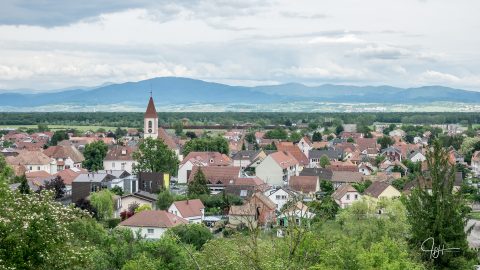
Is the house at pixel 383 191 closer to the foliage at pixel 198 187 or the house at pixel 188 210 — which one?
the foliage at pixel 198 187

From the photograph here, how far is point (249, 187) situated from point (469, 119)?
509 feet

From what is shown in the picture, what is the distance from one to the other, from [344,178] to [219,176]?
1176cm

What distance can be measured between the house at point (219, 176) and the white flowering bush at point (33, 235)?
39.4 m

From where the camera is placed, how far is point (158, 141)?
199ft

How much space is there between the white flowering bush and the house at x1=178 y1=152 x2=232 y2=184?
156 ft

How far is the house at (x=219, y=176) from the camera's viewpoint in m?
55.6

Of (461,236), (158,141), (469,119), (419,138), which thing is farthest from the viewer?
(469,119)

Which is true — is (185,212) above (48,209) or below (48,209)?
below

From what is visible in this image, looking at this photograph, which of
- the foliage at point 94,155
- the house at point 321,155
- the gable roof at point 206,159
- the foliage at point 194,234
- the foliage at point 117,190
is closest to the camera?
the foliage at point 194,234

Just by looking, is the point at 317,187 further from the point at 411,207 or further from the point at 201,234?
the point at 411,207

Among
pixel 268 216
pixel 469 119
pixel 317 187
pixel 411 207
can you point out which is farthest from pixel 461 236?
pixel 469 119

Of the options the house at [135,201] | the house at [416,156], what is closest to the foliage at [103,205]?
the house at [135,201]

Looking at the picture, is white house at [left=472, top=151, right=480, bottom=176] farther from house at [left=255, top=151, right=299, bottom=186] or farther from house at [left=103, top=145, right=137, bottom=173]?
house at [left=103, top=145, right=137, bottom=173]

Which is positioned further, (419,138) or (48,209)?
(419,138)
